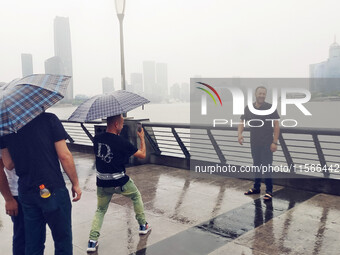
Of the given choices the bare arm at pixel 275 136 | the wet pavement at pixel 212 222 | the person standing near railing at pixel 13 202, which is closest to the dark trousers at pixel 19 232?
the person standing near railing at pixel 13 202

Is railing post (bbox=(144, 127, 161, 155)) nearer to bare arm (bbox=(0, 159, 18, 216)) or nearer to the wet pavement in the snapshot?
the wet pavement

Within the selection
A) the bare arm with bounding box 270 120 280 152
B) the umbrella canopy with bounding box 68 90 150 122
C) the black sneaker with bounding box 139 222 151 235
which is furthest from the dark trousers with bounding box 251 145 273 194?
the umbrella canopy with bounding box 68 90 150 122

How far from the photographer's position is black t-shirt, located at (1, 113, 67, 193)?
3.06 meters

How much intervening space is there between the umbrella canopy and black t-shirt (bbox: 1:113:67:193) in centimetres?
103

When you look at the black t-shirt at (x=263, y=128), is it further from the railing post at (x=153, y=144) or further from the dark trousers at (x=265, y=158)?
the railing post at (x=153, y=144)

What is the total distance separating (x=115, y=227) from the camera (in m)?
5.52

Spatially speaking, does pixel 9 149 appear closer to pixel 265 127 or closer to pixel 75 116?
pixel 75 116

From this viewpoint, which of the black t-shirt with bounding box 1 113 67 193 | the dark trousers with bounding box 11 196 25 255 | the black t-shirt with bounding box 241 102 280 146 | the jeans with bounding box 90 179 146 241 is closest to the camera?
the black t-shirt with bounding box 1 113 67 193

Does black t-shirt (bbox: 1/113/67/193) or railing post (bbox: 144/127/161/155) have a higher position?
black t-shirt (bbox: 1/113/67/193)

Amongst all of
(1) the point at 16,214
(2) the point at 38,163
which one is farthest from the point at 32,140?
(1) the point at 16,214

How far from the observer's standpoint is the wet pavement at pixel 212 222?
184 inches

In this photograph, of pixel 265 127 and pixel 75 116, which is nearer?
pixel 75 116

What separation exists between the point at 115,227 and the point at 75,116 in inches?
80.8

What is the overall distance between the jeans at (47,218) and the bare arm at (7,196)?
268mm
